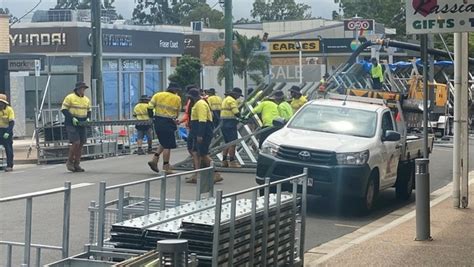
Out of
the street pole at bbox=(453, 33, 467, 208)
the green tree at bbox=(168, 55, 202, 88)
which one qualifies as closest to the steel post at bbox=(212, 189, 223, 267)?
the street pole at bbox=(453, 33, 467, 208)

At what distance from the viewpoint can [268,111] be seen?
1995 cm

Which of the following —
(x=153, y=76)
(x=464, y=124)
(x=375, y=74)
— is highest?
(x=153, y=76)

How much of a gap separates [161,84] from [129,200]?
132 feet

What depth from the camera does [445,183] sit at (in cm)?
1867

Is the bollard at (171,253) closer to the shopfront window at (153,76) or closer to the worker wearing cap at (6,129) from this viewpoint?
the worker wearing cap at (6,129)

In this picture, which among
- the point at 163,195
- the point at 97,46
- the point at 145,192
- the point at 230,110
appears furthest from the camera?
the point at 97,46

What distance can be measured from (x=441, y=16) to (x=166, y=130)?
7.08 meters

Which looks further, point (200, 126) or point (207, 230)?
point (200, 126)

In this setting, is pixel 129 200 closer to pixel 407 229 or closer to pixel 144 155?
pixel 407 229

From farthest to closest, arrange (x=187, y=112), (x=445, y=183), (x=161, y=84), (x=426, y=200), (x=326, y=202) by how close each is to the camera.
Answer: (x=161, y=84)
(x=445, y=183)
(x=187, y=112)
(x=326, y=202)
(x=426, y=200)

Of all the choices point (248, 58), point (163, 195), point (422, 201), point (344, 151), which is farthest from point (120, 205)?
point (248, 58)

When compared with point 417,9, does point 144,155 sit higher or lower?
lower

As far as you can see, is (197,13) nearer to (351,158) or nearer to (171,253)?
(351,158)

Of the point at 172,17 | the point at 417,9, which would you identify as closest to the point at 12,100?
the point at 417,9
